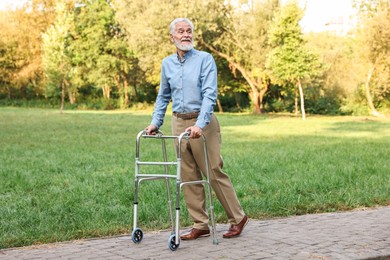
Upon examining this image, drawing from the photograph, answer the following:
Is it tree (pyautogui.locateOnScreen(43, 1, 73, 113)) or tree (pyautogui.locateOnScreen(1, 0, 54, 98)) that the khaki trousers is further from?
tree (pyautogui.locateOnScreen(1, 0, 54, 98))

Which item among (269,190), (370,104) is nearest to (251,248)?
(269,190)

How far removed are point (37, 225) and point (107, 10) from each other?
55.9 meters

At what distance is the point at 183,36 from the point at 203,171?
1.30 meters

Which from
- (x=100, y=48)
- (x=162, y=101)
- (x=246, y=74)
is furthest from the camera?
(x=100, y=48)

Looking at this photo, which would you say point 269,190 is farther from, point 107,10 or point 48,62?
point 107,10

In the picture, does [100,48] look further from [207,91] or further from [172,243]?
[172,243]

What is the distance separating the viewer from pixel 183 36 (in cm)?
585

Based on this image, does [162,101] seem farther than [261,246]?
Yes

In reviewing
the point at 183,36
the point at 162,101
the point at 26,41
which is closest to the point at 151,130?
the point at 162,101

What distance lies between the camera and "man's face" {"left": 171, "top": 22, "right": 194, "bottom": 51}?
5.84 meters

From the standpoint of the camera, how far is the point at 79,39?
63375 mm

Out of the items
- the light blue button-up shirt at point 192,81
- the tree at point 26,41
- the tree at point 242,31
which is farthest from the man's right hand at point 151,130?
the tree at point 26,41

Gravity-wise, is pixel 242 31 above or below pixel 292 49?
above

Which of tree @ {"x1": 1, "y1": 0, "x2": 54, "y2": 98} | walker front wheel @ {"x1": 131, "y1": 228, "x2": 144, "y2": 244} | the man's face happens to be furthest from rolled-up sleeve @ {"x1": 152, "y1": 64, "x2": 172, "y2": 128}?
Answer: tree @ {"x1": 1, "y1": 0, "x2": 54, "y2": 98}
